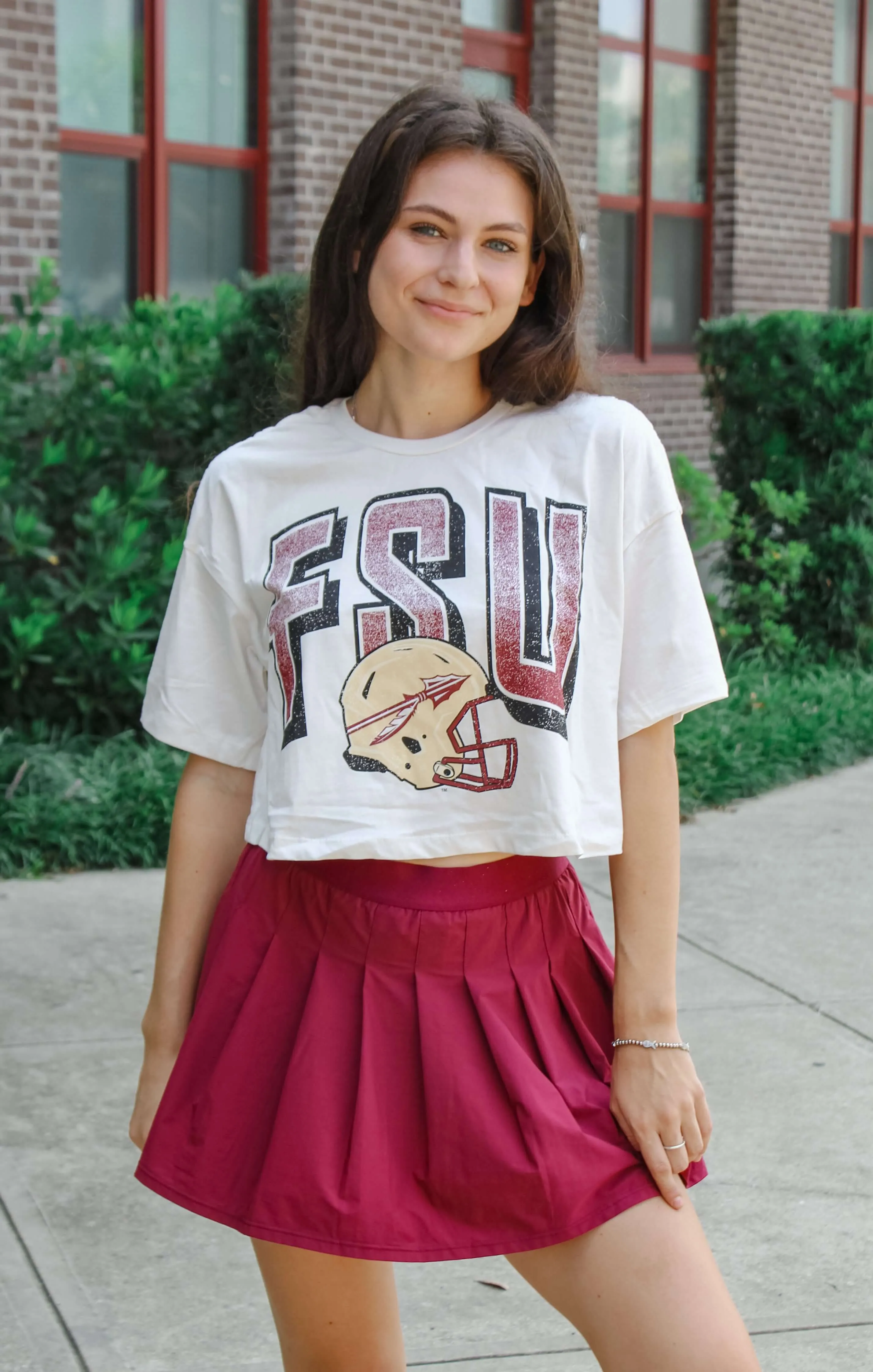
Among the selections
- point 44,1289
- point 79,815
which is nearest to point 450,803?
point 44,1289

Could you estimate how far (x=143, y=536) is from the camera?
6074 millimetres

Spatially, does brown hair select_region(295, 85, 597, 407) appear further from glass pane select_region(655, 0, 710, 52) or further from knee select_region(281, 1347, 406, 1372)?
glass pane select_region(655, 0, 710, 52)

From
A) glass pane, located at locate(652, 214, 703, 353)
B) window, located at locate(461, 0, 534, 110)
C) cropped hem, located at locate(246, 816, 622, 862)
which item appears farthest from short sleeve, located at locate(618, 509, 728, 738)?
glass pane, located at locate(652, 214, 703, 353)

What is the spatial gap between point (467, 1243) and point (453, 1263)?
59.4 inches

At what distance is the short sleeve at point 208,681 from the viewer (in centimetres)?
198

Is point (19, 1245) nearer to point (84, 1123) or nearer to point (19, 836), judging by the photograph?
point (84, 1123)

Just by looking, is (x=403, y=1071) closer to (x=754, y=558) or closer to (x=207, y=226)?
(x=754, y=558)

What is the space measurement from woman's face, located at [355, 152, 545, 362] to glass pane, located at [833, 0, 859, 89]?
41.3ft

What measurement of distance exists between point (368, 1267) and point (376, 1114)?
0.83ft

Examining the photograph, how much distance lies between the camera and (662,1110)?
1716mm

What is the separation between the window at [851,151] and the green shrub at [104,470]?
324 inches

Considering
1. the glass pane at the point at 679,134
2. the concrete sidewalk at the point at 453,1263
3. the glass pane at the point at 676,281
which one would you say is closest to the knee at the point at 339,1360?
the concrete sidewalk at the point at 453,1263

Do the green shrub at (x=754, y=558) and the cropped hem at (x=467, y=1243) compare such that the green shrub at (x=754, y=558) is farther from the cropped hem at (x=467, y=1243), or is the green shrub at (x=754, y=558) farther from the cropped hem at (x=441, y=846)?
the cropped hem at (x=467, y=1243)

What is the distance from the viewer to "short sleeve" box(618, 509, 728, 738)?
1.79 m
